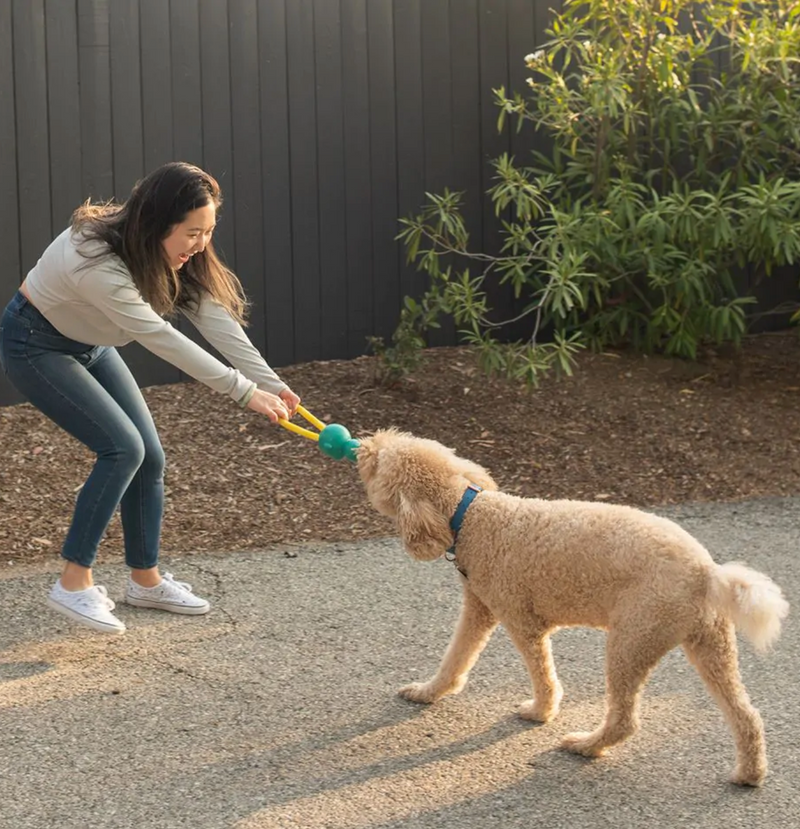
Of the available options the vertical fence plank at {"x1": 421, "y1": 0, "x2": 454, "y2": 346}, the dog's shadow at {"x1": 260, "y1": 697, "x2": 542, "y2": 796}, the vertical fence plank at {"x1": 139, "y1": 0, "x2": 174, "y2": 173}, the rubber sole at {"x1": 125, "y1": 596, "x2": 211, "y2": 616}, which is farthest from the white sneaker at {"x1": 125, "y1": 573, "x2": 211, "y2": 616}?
the vertical fence plank at {"x1": 421, "y1": 0, "x2": 454, "y2": 346}

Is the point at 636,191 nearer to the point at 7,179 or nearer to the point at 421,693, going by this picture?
the point at 7,179

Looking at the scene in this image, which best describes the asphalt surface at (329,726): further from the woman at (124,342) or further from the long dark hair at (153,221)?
the long dark hair at (153,221)

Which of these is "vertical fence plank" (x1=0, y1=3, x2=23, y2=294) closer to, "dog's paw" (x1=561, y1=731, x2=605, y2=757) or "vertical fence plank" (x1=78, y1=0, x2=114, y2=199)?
"vertical fence plank" (x1=78, y1=0, x2=114, y2=199)

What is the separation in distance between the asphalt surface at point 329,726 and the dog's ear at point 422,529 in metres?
0.62

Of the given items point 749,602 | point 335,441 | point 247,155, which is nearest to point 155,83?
point 247,155

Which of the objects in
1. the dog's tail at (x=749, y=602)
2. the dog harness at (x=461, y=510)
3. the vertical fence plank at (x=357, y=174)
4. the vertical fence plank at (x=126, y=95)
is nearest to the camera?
the dog's tail at (x=749, y=602)

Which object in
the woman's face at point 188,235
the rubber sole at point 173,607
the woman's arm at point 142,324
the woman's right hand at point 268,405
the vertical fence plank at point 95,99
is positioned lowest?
the rubber sole at point 173,607

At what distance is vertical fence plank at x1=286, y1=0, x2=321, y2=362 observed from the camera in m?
8.26

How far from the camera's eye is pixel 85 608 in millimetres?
4965

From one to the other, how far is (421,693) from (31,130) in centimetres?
473

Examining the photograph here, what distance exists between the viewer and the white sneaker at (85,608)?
195 inches

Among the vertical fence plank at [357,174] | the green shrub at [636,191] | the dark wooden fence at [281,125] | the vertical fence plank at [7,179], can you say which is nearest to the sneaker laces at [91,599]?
the vertical fence plank at [7,179]

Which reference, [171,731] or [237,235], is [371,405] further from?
[171,731]

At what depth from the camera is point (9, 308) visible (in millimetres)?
4906
